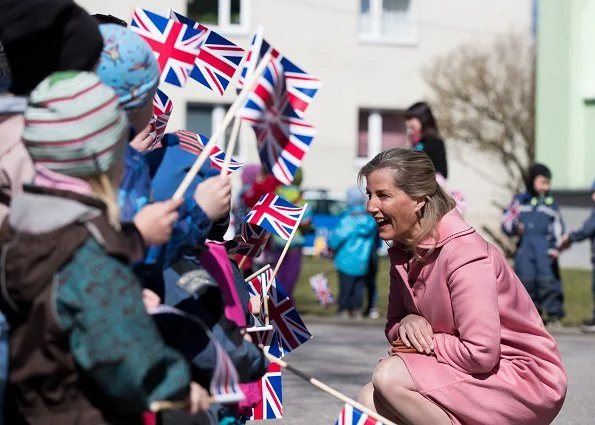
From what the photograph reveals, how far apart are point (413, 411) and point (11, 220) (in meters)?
2.37

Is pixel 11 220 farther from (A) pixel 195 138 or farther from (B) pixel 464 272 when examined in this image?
(B) pixel 464 272

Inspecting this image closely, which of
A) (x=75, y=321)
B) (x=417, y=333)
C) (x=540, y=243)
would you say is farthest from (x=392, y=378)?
(x=540, y=243)

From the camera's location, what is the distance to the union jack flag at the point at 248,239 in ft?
19.1

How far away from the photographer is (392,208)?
5.45 metres

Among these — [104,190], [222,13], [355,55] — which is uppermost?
[222,13]

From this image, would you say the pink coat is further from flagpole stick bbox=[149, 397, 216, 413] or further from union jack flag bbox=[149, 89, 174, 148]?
flagpole stick bbox=[149, 397, 216, 413]

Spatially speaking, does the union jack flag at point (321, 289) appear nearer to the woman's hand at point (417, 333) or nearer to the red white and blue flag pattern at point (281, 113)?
the woman's hand at point (417, 333)

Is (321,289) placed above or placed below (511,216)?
below

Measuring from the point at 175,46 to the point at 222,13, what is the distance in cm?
2748

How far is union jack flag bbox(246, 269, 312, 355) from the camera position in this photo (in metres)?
5.66

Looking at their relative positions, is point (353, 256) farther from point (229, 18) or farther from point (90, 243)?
point (229, 18)

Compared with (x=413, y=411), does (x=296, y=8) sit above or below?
above

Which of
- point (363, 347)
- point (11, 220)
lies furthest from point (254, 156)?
point (11, 220)

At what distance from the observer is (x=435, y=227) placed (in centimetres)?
540
